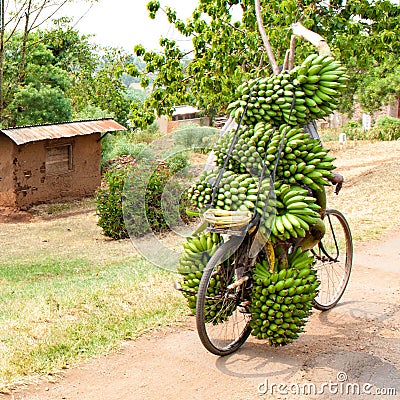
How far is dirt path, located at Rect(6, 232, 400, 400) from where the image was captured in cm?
414

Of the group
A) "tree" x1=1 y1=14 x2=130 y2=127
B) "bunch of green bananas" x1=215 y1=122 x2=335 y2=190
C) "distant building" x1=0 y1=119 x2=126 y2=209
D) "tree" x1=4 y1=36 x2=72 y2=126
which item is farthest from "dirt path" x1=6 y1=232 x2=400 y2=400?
"tree" x1=4 y1=36 x2=72 y2=126

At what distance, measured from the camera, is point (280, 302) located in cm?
443

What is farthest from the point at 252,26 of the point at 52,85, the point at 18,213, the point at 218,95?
the point at 52,85

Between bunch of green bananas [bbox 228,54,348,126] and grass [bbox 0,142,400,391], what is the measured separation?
193cm

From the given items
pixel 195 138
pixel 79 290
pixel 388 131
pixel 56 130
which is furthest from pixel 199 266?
pixel 388 131

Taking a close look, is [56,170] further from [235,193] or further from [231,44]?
[235,193]

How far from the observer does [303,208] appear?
4.41 metres

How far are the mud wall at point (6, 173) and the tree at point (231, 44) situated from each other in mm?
4117

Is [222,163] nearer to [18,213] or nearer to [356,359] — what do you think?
[356,359]

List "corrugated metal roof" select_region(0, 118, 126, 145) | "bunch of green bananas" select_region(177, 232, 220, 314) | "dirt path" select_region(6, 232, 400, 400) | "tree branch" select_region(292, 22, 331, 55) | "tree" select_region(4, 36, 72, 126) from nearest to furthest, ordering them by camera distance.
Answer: "dirt path" select_region(6, 232, 400, 400) < "bunch of green bananas" select_region(177, 232, 220, 314) < "tree branch" select_region(292, 22, 331, 55) < "corrugated metal roof" select_region(0, 118, 126, 145) < "tree" select_region(4, 36, 72, 126)

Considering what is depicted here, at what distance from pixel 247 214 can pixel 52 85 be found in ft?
60.1

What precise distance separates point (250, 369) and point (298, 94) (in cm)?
195

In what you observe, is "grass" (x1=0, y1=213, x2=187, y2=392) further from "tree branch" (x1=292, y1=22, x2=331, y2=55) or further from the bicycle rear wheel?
"tree branch" (x1=292, y1=22, x2=331, y2=55)

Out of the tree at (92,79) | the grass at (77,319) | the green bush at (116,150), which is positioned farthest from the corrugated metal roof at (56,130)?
the grass at (77,319)
